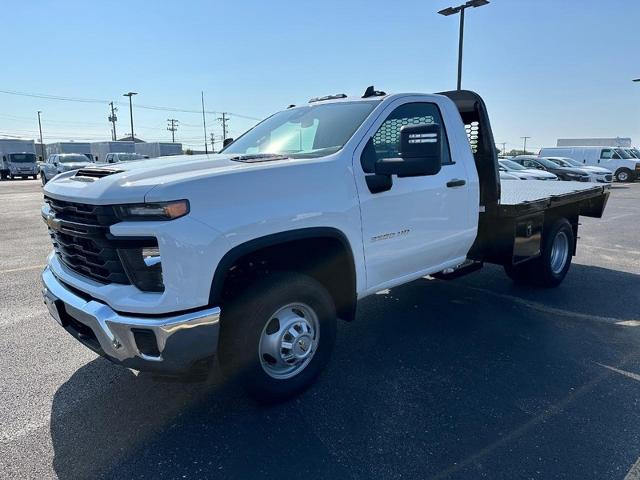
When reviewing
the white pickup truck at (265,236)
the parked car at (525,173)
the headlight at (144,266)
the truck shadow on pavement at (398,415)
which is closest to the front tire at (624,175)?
the parked car at (525,173)

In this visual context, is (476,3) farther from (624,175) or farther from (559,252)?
(624,175)

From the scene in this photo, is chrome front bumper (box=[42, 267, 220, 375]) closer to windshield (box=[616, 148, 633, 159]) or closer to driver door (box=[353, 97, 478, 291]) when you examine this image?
driver door (box=[353, 97, 478, 291])

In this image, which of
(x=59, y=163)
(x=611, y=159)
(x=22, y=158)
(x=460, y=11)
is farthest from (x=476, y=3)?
(x=22, y=158)

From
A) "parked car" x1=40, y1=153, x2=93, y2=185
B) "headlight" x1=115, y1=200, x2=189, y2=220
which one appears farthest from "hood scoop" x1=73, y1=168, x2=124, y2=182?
"parked car" x1=40, y1=153, x2=93, y2=185

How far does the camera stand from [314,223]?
9.30 ft

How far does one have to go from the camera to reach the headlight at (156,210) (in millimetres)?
2330

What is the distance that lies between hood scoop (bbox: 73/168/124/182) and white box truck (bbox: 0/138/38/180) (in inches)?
1508

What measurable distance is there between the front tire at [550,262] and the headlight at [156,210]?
4013 mm

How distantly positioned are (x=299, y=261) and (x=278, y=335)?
0.53 metres

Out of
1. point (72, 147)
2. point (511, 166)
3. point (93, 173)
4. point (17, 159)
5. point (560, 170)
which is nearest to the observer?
point (93, 173)

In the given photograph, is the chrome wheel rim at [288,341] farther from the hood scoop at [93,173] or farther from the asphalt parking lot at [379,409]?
the hood scoop at [93,173]

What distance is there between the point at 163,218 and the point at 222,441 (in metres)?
1.35

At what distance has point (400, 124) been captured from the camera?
363 centimetres

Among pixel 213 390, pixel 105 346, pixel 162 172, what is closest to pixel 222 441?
pixel 213 390
